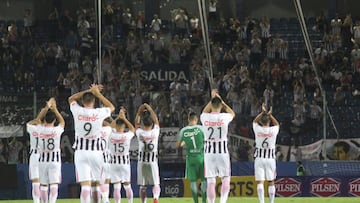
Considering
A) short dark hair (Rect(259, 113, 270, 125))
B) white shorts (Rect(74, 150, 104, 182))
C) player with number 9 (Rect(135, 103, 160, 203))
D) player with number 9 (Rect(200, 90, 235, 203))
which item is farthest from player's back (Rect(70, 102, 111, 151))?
short dark hair (Rect(259, 113, 270, 125))

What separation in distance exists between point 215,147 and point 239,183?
1215 centimetres

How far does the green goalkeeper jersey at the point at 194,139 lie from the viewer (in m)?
23.9

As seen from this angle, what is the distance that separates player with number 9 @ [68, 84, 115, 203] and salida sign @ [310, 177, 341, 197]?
49.5 ft

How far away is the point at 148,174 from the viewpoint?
24.2 m

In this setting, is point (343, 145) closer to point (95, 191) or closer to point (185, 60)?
point (185, 60)

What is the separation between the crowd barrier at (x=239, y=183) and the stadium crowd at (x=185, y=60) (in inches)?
56.4

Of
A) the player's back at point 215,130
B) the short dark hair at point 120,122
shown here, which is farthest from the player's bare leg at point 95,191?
the player's back at point 215,130

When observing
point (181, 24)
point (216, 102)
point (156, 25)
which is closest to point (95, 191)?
point (216, 102)

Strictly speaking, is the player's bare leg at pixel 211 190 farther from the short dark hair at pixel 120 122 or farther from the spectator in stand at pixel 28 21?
the spectator in stand at pixel 28 21

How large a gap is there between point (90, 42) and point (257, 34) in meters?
6.78

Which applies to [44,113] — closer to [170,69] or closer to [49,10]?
[170,69]

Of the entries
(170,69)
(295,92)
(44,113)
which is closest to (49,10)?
(170,69)

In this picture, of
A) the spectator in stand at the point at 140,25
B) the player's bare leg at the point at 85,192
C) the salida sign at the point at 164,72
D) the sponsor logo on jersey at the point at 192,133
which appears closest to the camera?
the player's bare leg at the point at 85,192

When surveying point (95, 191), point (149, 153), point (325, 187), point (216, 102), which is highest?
point (216, 102)
